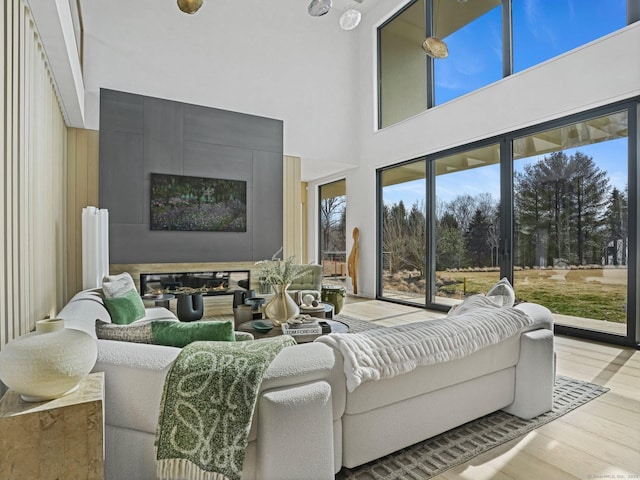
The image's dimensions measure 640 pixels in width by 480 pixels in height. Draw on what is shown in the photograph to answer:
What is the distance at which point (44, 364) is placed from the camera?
1.17 m

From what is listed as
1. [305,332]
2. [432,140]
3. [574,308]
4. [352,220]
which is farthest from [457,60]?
[305,332]

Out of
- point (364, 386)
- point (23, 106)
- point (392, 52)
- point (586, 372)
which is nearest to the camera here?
point (364, 386)

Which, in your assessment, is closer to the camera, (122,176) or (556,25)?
(556,25)

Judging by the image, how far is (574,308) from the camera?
429cm

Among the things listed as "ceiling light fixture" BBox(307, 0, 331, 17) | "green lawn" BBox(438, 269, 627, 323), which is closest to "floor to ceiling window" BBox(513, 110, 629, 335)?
"green lawn" BBox(438, 269, 627, 323)

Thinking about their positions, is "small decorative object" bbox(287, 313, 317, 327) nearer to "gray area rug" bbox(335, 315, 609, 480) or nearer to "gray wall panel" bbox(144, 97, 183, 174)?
"gray area rug" bbox(335, 315, 609, 480)

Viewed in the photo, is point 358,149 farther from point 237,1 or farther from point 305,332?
point 305,332

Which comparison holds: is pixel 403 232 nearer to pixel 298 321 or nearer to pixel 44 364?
pixel 298 321

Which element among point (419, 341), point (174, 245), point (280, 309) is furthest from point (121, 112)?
point (419, 341)

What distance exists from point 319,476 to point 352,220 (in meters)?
6.58

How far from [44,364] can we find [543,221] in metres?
5.04

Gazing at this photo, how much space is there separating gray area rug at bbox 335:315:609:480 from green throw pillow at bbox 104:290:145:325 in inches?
85.4

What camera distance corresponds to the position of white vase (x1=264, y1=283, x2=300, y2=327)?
305 centimetres

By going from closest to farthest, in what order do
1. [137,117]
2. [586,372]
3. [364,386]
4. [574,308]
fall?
1. [364,386]
2. [586,372]
3. [574,308]
4. [137,117]
